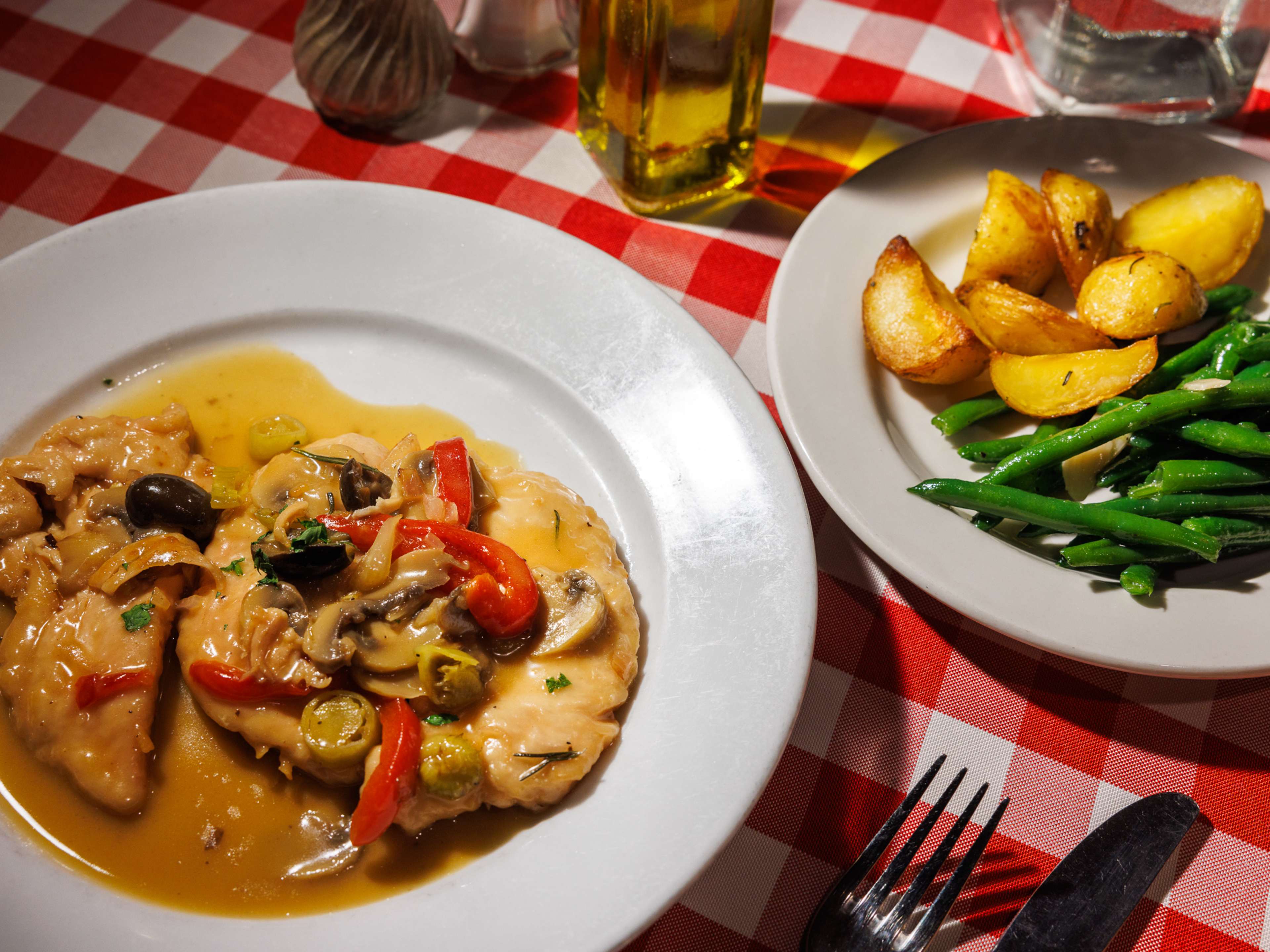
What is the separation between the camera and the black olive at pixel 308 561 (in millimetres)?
2408

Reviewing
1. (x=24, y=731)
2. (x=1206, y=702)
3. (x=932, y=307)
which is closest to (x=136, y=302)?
(x=24, y=731)

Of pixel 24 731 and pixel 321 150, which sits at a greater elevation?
pixel 321 150

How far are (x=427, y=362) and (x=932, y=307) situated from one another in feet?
5.16

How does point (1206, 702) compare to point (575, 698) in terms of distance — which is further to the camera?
point (1206, 702)

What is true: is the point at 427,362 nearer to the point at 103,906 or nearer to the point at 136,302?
the point at 136,302

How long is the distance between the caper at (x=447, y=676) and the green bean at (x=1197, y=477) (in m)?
1.85

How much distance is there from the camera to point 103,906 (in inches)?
84.9

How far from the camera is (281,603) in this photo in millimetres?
2398

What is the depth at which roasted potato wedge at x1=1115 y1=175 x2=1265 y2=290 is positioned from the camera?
3.09 meters

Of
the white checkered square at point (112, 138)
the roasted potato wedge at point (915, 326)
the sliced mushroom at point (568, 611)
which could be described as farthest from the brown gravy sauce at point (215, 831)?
the white checkered square at point (112, 138)

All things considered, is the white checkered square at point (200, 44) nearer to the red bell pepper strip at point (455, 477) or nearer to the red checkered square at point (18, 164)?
the red checkered square at point (18, 164)

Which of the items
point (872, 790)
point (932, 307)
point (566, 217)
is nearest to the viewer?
point (872, 790)

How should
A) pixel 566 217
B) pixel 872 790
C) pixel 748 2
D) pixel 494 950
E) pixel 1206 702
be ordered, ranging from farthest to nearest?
1. pixel 566 217
2. pixel 748 2
3. pixel 1206 702
4. pixel 872 790
5. pixel 494 950

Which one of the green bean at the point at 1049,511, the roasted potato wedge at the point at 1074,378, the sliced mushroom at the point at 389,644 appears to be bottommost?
the sliced mushroom at the point at 389,644
